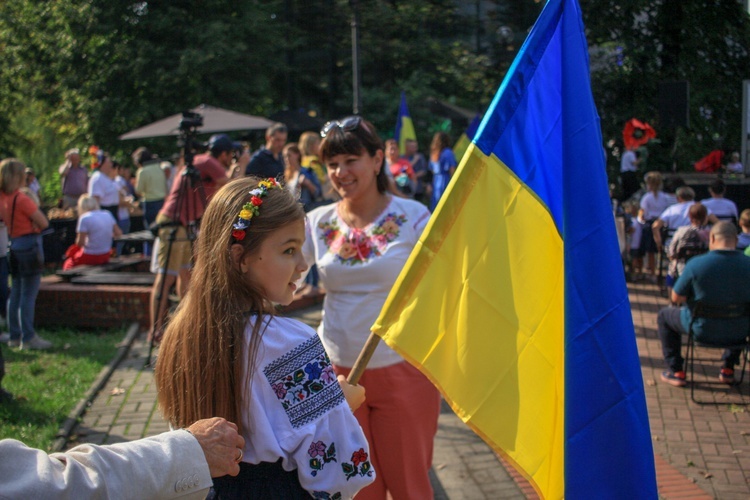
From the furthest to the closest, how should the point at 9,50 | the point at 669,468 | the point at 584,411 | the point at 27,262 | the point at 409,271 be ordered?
1. the point at 9,50
2. the point at 27,262
3. the point at 669,468
4. the point at 409,271
5. the point at 584,411

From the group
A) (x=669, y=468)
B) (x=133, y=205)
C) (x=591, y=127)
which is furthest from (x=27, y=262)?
(x=133, y=205)

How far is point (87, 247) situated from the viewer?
35.0 feet

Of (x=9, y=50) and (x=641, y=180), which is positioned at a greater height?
(x=9, y=50)

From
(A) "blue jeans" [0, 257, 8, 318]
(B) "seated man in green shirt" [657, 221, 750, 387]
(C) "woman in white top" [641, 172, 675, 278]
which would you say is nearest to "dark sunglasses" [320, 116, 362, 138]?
(B) "seated man in green shirt" [657, 221, 750, 387]

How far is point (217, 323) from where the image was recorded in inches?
87.4

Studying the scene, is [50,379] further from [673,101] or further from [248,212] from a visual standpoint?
[673,101]

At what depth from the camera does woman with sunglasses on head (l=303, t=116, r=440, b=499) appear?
3441 mm

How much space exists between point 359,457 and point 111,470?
0.75 m

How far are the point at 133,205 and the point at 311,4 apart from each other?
1491cm

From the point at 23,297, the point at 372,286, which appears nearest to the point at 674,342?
the point at 372,286

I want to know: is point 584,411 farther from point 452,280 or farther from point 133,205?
point 133,205

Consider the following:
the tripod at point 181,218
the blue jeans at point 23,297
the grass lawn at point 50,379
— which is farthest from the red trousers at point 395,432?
the blue jeans at point 23,297

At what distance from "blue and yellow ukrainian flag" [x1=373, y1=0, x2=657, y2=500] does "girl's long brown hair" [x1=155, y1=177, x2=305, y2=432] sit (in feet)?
2.45

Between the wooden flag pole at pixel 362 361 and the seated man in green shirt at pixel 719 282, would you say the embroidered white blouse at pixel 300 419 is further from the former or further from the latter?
the seated man in green shirt at pixel 719 282
